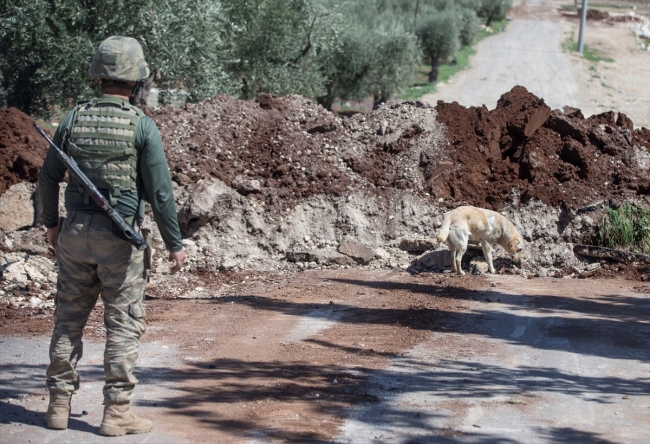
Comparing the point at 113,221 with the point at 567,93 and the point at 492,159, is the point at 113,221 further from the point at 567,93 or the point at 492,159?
the point at 567,93

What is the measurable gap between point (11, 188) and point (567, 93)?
27785 millimetres

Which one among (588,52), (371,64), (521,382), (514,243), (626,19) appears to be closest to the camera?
(521,382)

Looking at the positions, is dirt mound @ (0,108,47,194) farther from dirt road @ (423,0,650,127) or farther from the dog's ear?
dirt road @ (423,0,650,127)

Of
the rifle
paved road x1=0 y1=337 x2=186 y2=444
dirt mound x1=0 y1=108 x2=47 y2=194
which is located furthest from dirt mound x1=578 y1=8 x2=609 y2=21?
the rifle

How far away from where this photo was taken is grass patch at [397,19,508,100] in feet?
111

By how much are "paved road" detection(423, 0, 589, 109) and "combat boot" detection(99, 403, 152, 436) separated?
23.9 m

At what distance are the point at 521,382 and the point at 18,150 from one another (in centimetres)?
922

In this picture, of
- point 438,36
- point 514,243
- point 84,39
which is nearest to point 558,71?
point 438,36

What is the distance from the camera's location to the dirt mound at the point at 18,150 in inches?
475

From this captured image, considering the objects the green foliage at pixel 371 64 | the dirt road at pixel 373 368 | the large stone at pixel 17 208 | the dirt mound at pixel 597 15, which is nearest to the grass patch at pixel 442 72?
the green foliage at pixel 371 64

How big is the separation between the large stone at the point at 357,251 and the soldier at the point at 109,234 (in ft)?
22.0

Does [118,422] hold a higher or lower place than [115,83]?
lower

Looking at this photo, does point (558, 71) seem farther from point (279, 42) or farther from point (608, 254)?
point (608, 254)

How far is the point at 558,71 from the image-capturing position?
39.6m
